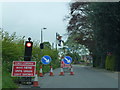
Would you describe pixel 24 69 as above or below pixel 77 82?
above

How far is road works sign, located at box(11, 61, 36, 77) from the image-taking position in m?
12.5

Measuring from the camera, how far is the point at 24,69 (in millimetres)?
12633

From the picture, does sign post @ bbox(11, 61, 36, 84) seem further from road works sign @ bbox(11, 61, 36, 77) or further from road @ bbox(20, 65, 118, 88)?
road @ bbox(20, 65, 118, 88)

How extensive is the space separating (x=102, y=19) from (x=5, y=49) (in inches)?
480

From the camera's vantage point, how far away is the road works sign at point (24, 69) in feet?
41.1

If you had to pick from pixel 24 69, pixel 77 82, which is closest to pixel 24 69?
pixel 24 69

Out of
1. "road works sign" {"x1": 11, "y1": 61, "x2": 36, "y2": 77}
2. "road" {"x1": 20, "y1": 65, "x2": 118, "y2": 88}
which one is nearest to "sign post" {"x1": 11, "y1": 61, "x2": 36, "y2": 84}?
"road works sign" {"x1": 11, "y1": 61, "x2": 36, "y2": 77}

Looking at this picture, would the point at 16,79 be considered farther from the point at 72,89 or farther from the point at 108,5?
the point at 108,5

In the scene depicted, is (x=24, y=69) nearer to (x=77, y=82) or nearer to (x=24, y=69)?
(x=24, y=69)

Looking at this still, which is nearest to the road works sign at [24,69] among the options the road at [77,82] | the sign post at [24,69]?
the sign post at [24,69]

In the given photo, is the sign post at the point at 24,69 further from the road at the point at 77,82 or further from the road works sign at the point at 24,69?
the road at the point at 77,82

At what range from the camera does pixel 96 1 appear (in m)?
25.2

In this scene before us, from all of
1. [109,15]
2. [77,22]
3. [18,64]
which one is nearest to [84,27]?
[77,22]

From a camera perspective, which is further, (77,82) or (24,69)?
(77,82)
